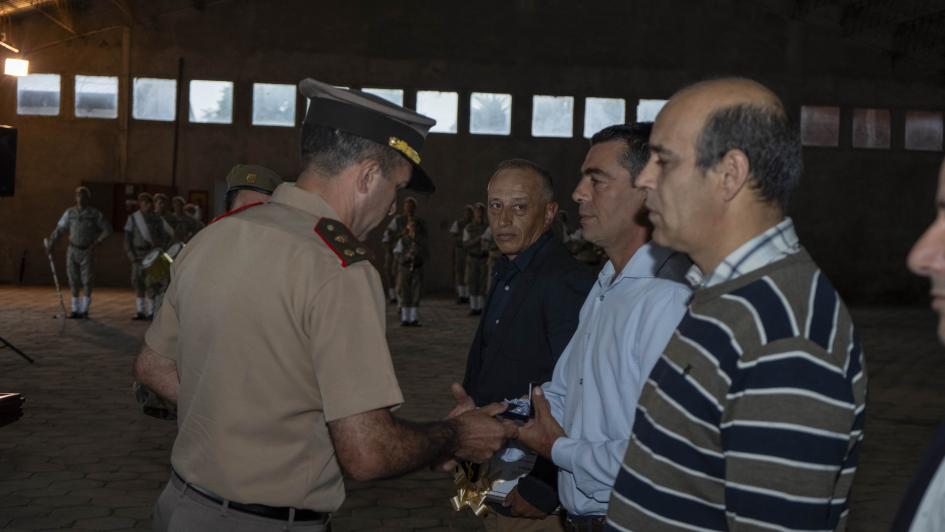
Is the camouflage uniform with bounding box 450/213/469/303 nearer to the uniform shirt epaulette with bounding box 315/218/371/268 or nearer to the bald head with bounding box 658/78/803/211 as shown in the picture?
the uniform shirt epaulette with bounding box 315/218/371/268

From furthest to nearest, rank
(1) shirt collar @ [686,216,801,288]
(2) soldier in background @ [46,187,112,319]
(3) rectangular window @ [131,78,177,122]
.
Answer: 1. (3) rectangular window @ [131,78,177,122]
2. (2) soldier in background @ [46,187,112,319]
3. (1) shirt collar @ [686,216,801,288]

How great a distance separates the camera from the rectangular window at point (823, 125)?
2506 centimetres

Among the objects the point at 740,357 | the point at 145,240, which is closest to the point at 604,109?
the point at 145,240

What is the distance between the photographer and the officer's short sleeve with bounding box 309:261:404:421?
2240mm

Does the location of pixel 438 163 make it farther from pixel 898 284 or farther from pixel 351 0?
pixel 898 284

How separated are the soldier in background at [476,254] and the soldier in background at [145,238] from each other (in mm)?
6087

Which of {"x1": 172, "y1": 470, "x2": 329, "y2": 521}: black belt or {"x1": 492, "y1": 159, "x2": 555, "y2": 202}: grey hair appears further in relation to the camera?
{"x1": 492, "y1": 159, "x2": 555, "y2": 202}: grey hair

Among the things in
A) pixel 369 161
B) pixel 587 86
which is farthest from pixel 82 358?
pixel 587 86

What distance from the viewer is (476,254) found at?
784 inches

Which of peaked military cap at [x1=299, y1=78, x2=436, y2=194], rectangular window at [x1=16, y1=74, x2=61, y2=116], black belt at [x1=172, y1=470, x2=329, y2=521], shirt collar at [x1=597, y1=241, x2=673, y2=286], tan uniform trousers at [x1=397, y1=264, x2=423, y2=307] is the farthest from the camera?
Result: rectangular window at [x1=16, y1=74, x2=61, y2=116]

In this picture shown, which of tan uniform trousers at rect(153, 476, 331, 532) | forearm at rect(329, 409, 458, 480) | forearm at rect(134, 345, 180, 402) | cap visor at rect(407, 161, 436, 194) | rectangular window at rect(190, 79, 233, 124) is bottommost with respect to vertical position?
tan uniform trousers at rect(153, 476, 331, 532)

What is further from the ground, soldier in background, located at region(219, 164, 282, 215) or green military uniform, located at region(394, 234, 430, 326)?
soldier in background, located at region(219, 164, 282, 215)

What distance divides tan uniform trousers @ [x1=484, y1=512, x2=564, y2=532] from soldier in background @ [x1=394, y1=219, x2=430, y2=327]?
1316cm

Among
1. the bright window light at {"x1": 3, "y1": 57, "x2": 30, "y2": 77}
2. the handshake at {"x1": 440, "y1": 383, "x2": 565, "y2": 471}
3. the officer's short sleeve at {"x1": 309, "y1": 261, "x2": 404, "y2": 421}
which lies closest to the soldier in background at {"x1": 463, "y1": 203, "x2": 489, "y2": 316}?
the bright window light at {"x1": 3, "y1": 57, "x2": 30, "y2": 77}
